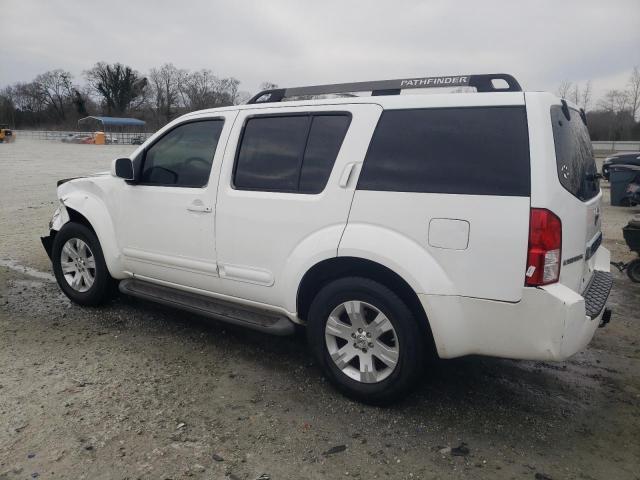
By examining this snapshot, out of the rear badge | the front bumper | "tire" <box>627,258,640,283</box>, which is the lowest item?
"tire" <box>627,258,640,283</box>

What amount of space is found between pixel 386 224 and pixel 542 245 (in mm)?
868

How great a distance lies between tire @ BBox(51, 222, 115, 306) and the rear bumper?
10.4 ft

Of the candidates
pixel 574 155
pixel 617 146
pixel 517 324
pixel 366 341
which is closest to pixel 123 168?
pixel 366 341

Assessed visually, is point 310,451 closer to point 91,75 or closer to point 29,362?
point 29,362

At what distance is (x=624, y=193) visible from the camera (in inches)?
488

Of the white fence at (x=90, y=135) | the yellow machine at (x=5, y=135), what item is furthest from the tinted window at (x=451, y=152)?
the yellow machine at (x=5, y=135)

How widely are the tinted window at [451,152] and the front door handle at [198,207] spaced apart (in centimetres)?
128

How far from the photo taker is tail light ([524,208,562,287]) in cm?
267

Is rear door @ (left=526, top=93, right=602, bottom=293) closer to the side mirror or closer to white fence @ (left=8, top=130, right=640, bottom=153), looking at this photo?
the side mirror

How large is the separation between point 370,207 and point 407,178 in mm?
282

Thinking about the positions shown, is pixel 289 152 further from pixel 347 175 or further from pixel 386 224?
pixel 386 224

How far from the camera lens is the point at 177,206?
4.05 m

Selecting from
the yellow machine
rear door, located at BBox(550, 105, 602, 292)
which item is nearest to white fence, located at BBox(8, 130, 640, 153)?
the yellow machine

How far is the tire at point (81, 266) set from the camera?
4730 mm
